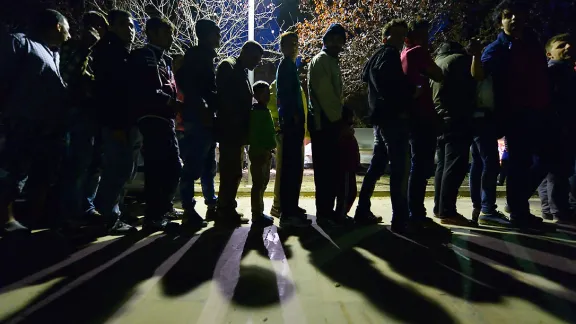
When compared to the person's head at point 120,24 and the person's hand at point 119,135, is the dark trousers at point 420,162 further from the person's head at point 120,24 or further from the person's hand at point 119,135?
the person's head at point 120,24

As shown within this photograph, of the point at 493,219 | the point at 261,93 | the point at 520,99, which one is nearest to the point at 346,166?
the point at 261,93

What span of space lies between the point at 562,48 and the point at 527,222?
2041mm

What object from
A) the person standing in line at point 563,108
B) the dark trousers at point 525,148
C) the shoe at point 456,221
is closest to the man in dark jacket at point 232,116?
the shoe at point 456,221

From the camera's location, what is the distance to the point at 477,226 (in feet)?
12.6

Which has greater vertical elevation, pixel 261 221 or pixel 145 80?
pixel 145 80

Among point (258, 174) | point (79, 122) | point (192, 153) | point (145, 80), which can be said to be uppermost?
point (145, 80)

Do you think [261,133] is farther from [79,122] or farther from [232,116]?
[79,122]

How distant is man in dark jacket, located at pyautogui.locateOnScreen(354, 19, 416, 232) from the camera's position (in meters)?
3.39

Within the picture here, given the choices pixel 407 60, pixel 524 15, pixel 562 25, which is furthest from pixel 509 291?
pixel 562 25

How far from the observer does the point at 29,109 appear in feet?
10.2

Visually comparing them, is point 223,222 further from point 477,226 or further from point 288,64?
point 477,226

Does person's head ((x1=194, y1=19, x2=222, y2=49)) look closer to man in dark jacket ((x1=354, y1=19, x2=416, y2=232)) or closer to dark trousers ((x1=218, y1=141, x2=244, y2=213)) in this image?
dark trousers ((x1=218, y1=141, x2=244, y2=213))

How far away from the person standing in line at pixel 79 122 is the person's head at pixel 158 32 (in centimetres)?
45

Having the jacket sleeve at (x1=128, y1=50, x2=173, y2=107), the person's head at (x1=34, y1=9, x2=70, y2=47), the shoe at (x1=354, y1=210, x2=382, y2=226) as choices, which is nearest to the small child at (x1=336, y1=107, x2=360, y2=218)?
the shoe at (x1=354, y1=210, x2=382, y2=226)
